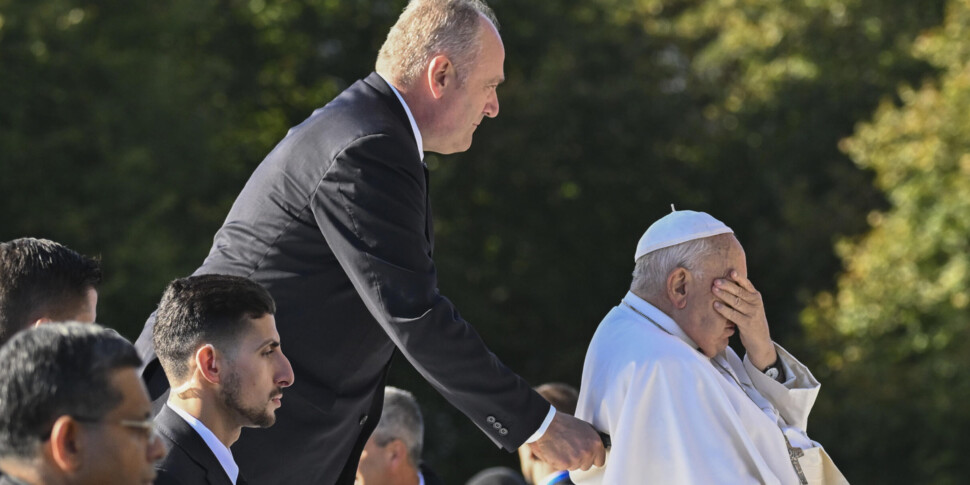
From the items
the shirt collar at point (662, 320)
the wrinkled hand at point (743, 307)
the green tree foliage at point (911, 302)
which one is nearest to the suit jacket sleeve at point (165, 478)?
the shirt collar at point (662, 320)

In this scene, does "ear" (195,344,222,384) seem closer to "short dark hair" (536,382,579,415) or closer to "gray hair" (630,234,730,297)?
"gray hair" (630,234,730,297)

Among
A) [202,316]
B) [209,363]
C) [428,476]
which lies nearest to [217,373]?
[209,363]

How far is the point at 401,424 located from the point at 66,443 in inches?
150

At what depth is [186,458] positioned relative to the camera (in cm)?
389

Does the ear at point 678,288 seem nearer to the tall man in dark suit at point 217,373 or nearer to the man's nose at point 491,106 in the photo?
the man's nose at point 491,106

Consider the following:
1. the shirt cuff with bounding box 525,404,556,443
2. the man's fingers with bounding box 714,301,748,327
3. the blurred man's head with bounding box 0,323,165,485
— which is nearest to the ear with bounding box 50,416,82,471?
the blurred man's head with bounding box 0,323,165,485

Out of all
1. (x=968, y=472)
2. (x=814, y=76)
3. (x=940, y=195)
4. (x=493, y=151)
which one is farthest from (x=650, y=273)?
(x=814, y=76)

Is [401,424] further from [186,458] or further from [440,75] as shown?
[186,458]

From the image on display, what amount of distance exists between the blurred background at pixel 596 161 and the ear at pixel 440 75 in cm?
1338

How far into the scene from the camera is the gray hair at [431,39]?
459cm

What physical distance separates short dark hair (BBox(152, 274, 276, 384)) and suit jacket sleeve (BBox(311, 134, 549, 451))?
1.19 feet

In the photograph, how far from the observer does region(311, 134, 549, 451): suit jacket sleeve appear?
168 inches

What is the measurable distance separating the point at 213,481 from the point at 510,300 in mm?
20155

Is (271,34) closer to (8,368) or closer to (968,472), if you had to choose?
(968,472)
